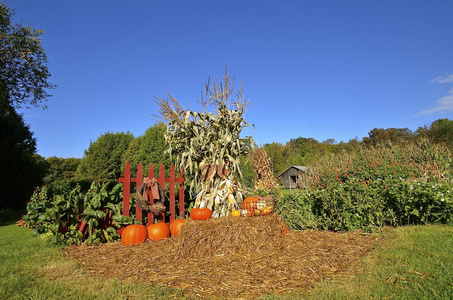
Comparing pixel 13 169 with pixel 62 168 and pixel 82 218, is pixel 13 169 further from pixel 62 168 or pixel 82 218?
pixel 62 168

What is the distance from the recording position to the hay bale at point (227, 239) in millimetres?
3592

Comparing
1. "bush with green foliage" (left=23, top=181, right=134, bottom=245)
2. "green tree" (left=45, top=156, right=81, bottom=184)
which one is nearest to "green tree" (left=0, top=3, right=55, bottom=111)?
"bush with green foliage" (left=23, top=181, right=134, bottom=245)

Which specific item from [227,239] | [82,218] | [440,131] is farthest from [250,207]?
[440,131]

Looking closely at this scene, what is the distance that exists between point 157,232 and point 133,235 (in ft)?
1.46

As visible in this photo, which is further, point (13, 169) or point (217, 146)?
point (13, 169)

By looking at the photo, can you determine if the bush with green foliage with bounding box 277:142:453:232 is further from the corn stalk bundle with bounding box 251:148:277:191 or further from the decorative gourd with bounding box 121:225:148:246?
the corn stalk bundle with bounding box 251:148:277:191

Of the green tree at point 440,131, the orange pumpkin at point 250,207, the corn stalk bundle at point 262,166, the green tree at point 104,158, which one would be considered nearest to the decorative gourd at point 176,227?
the orange pumpkin at point 250,207

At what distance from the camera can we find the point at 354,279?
280cm

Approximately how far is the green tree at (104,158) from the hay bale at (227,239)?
23.6 meters

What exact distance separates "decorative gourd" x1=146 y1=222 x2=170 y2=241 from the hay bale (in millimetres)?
1439

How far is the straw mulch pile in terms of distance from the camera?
2775 millimetres

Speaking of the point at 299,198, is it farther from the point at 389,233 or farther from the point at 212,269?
the point at 212,269

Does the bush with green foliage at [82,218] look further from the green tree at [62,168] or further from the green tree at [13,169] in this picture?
the green tree at [62,168]

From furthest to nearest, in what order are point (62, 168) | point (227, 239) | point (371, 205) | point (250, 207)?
point (62, 168) < point (371, 205) < point (250, 207) < point (227, 239)
